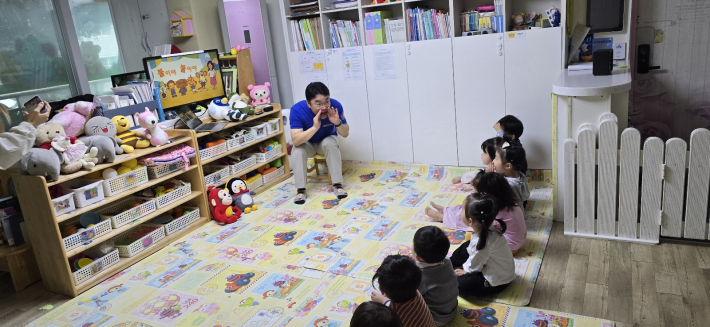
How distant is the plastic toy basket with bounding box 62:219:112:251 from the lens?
8.90 ft

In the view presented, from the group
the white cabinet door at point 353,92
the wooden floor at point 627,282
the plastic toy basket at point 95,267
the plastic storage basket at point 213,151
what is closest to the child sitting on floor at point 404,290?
the wooden floor at point 627,282

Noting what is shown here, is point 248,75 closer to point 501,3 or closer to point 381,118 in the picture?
point 381,118

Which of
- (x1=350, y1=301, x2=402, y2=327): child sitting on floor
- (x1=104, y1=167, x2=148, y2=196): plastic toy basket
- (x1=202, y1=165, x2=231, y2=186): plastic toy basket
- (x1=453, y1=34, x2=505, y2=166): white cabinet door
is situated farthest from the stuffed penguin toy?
(x1=350, y1=301, x2=402, y2=327): child sitting on floor

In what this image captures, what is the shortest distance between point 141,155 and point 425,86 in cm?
227

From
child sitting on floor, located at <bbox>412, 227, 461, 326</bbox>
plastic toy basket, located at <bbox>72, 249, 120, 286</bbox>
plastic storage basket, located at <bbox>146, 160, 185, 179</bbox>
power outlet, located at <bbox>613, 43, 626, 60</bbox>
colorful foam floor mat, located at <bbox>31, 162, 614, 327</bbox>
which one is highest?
power outlet, located at <bbox>613, 43, 626, 60</bbox>

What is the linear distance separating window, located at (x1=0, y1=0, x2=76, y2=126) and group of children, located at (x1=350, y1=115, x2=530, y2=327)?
333cm

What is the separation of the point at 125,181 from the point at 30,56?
5.78 ft

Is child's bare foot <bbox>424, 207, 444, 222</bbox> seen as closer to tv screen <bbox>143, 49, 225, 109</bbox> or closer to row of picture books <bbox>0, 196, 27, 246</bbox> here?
tv screen <bbox>143, 49, 225, 109</bbox>

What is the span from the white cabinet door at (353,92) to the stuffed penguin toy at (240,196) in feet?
4.02

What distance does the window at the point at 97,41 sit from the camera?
14.5 ft

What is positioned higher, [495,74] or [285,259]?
[495,74]

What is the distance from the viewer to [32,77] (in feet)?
12.9

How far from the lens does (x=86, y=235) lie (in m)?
2.81

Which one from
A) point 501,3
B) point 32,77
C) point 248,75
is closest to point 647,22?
point 501,3
